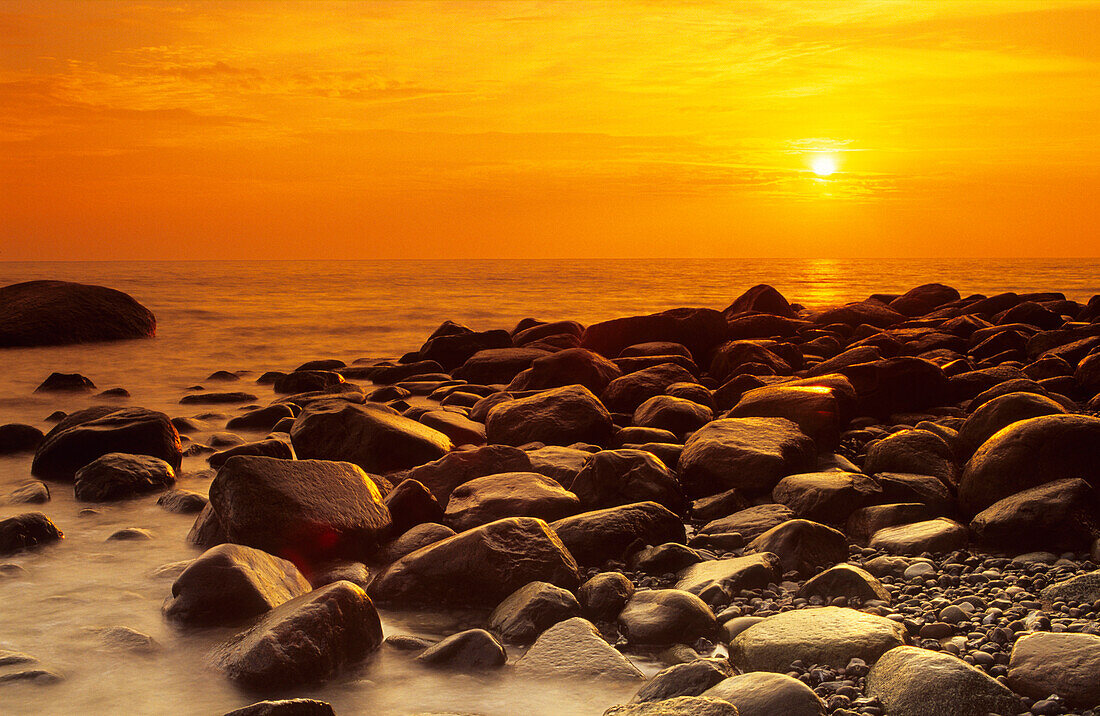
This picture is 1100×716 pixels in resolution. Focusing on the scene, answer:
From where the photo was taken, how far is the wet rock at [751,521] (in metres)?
4.75

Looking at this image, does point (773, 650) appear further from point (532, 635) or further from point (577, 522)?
point (577, 522)

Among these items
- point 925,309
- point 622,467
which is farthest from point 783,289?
point 622,467

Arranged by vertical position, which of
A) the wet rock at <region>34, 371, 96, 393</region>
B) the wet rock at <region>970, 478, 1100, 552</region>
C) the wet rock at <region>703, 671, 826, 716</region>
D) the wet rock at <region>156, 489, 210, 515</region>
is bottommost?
the wet rock at <region>34, 371, 96, 393</region>

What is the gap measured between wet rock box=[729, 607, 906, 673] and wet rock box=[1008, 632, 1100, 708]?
0.41 m

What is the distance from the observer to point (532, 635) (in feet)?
12.1

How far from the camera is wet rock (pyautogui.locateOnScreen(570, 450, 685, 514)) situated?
5.13 m

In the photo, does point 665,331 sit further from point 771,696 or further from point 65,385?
point 771,696

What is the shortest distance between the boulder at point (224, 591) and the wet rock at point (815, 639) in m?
2.09

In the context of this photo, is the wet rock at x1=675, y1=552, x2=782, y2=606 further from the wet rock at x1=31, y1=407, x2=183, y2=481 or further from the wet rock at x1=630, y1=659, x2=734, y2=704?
the wet rock at x1=31, y1=407, x2=183, y2=481

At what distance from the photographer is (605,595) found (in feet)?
12.7

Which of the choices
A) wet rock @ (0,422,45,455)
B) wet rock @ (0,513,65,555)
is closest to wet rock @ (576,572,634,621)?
wet rock @ (0,513,65,555)

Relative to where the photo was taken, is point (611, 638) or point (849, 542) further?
point (849, 542)

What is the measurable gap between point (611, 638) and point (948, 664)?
4.46 ft

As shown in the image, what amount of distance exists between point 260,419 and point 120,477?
2.45 meters
